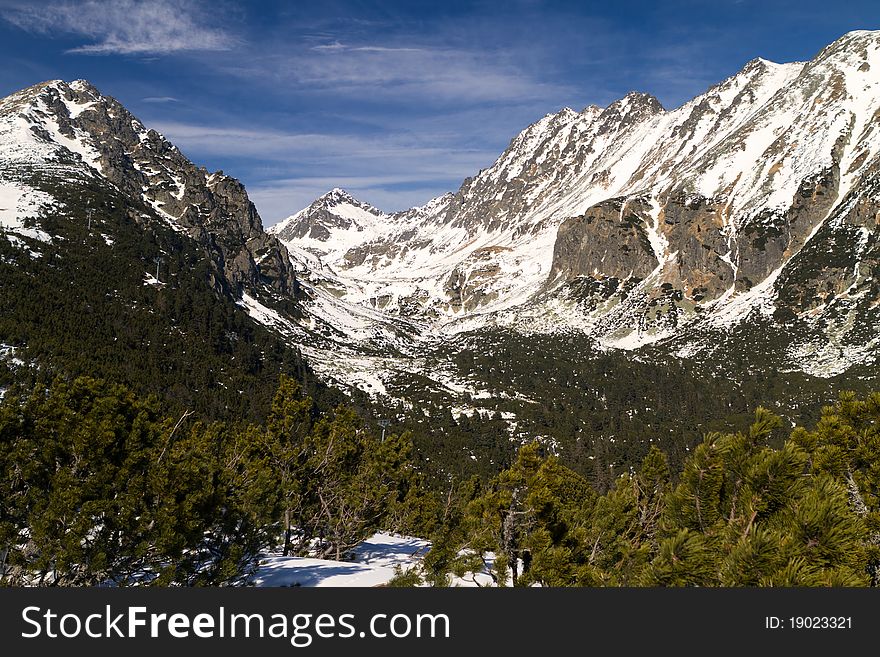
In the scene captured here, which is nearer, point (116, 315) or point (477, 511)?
point (477, 511)

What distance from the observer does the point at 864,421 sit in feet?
36.7

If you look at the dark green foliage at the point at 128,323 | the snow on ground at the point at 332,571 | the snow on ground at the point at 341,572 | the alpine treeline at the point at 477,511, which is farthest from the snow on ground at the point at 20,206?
the alpine treeline at the point at 477,511

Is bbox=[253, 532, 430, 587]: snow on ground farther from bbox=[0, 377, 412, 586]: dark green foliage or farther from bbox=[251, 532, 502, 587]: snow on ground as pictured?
bbox=[0, 377, 412, 586]: dark green foliage

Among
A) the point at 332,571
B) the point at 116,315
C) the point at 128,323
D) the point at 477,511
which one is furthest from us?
the point at 128,323

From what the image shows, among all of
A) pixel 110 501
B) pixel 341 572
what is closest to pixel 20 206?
pixel 341 572

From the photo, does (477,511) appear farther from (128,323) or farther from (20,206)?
(20,206)

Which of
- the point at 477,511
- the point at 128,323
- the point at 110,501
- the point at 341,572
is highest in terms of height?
the point at 128,323

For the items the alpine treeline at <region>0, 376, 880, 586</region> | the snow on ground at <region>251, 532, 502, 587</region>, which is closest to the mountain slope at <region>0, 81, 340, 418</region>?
the snow on ground at <region>251, 532, 502, 587</region>

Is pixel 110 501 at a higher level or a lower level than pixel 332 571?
higher

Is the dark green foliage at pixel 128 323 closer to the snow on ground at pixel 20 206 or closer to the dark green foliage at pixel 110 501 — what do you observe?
the snow on ground at pixel 20 206

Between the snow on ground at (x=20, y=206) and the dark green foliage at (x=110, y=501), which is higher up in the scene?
the snow on ground at (x=20, y=206)

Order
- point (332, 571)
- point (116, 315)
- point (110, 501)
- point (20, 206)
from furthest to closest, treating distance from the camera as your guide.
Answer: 1. point (20, 206)
2. point (116, 315)
3. point (332, 571)
4. point (110, 501)

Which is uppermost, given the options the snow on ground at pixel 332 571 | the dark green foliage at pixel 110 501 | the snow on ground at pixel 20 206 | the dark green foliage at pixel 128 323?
the snow on ground at pixel 20 206

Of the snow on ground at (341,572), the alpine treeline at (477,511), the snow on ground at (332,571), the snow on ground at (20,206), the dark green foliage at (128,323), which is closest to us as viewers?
the alpine treeline at (477,511)
